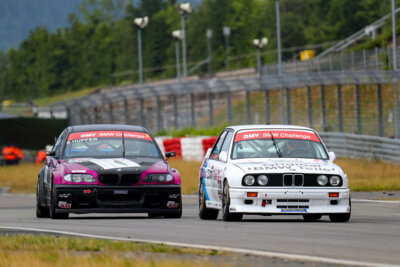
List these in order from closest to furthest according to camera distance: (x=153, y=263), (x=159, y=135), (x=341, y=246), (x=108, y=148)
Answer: (x=153, y=263) → (x=341, y=246) → (x=108, y=148) → (x=159, y=135)

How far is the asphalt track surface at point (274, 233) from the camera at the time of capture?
9.68 m

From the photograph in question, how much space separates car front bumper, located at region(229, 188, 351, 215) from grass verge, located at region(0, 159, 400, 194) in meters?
10.2

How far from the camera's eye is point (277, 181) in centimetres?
1446

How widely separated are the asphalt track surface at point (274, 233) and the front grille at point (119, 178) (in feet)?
1.74

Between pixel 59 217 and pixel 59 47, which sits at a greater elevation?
pixel 59 47

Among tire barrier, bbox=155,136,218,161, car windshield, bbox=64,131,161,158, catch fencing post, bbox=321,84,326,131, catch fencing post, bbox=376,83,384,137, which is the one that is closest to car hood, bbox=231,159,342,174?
car windshield, bbox=64,131,161,158

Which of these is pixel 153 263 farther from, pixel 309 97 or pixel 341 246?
pixel 309 97

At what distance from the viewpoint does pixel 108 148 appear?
16.8 metres

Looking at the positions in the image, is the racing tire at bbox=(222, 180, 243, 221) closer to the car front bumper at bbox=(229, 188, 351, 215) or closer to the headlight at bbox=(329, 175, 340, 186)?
the car front bumper at bbox=(229, 188, 351, 215)

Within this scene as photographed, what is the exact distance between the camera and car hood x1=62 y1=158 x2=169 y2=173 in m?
15.7

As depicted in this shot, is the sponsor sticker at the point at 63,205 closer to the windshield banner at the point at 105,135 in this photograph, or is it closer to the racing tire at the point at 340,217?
the windshield banner at the point at 105,135

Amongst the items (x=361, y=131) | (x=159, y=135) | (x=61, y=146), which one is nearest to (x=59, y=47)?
(x=159, y=135)

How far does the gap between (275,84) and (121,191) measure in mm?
23924

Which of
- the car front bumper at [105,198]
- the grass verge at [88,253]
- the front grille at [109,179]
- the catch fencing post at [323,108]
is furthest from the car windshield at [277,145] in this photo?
the catch fencing post at [323,108]
